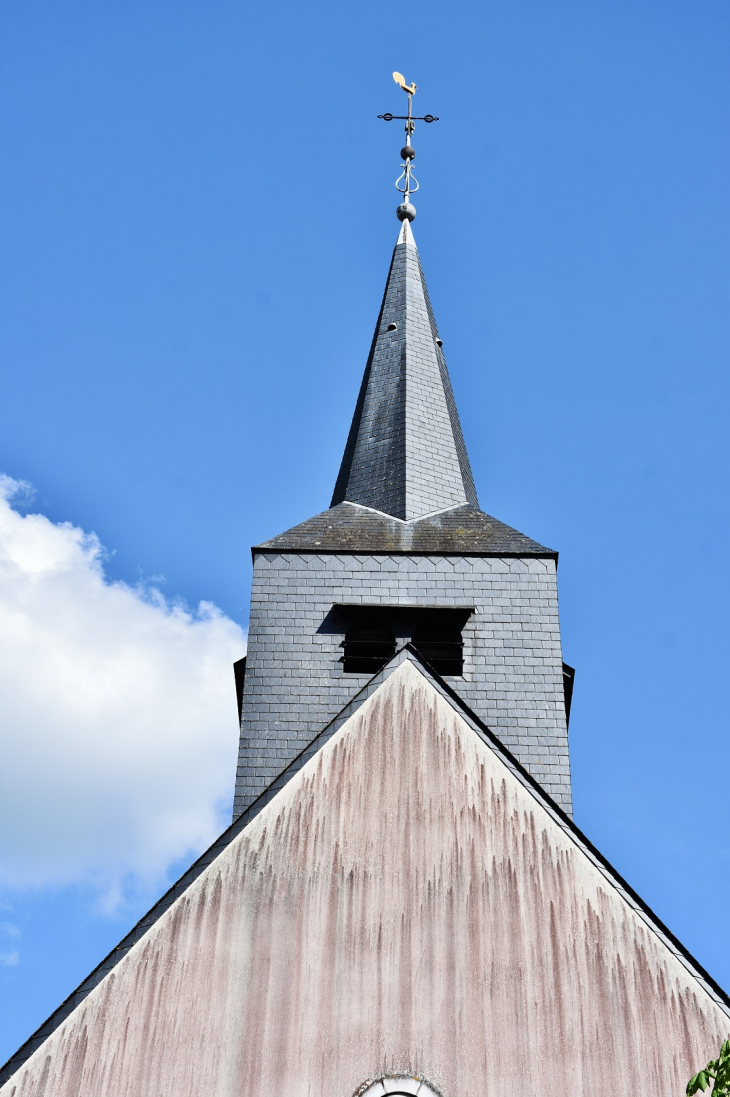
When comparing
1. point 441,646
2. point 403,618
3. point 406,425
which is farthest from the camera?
point 406,425

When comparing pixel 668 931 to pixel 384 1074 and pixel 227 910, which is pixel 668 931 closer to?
pixel 384 1074

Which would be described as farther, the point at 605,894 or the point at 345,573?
the point at 345,573

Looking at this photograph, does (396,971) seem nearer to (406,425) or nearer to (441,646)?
(441,646)

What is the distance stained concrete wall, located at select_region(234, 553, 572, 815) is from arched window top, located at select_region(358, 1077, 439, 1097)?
3.99 m

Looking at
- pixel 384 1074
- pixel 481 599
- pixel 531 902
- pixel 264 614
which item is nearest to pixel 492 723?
pixel 481 599

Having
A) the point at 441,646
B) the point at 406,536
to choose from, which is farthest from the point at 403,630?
the point at 406,536

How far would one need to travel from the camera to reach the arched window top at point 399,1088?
824 cm

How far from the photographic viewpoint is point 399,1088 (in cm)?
827

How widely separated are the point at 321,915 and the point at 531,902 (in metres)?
1.45

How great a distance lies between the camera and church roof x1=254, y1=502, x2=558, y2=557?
14180 millimetres

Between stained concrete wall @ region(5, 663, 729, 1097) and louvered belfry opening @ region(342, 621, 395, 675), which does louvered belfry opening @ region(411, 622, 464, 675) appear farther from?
stained concrete wall @ region(5, 663, 729, 1097)

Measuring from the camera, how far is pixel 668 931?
8.77 m

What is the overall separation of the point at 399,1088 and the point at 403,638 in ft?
19.0

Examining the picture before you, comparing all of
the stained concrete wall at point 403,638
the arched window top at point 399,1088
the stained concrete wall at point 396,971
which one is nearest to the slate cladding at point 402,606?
the stained concrete wall at point 403,638
